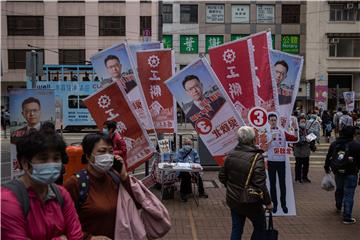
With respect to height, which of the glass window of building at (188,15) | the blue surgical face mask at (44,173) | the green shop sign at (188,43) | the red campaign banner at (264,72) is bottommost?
the blue surgical face mask at (44,173)

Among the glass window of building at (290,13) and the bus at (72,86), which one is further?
the glass window of building at (290,13)

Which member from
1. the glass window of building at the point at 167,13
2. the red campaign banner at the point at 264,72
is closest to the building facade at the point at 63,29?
the glass window of building at the point at 167,13

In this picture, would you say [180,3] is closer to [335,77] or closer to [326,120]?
[335,77]

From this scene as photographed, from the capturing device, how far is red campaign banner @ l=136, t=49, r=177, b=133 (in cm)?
1086

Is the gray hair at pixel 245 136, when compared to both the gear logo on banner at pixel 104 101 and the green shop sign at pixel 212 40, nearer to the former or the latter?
the gear logo on banner at pixel 104 101

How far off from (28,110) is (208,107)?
3238 mm

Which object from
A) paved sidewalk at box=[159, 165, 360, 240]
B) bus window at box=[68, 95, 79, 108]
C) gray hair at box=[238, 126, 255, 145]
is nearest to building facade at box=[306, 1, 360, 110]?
bus window at box=[68, 95, 79, 108]

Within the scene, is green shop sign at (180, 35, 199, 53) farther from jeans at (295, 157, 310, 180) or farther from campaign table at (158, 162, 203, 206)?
campaign table at (158, 162, 203, 206)

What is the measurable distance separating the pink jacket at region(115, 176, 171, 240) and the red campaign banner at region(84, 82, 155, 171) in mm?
6402

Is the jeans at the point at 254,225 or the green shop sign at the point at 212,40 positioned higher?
the green shop sign at the point at 212,40

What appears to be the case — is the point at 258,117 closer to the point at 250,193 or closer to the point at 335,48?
the point at 250,193

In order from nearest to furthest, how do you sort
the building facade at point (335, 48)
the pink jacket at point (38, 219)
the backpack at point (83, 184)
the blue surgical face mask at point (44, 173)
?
the pink jacket at point (38, 219) < the blue surgical face mask at point (44, 173) < the backpack at point (83, 184) < the building facade at point (335, 48)

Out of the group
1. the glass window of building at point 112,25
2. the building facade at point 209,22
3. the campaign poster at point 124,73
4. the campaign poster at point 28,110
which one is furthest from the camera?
the building facade at point 209,22

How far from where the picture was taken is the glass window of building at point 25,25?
47344mm
